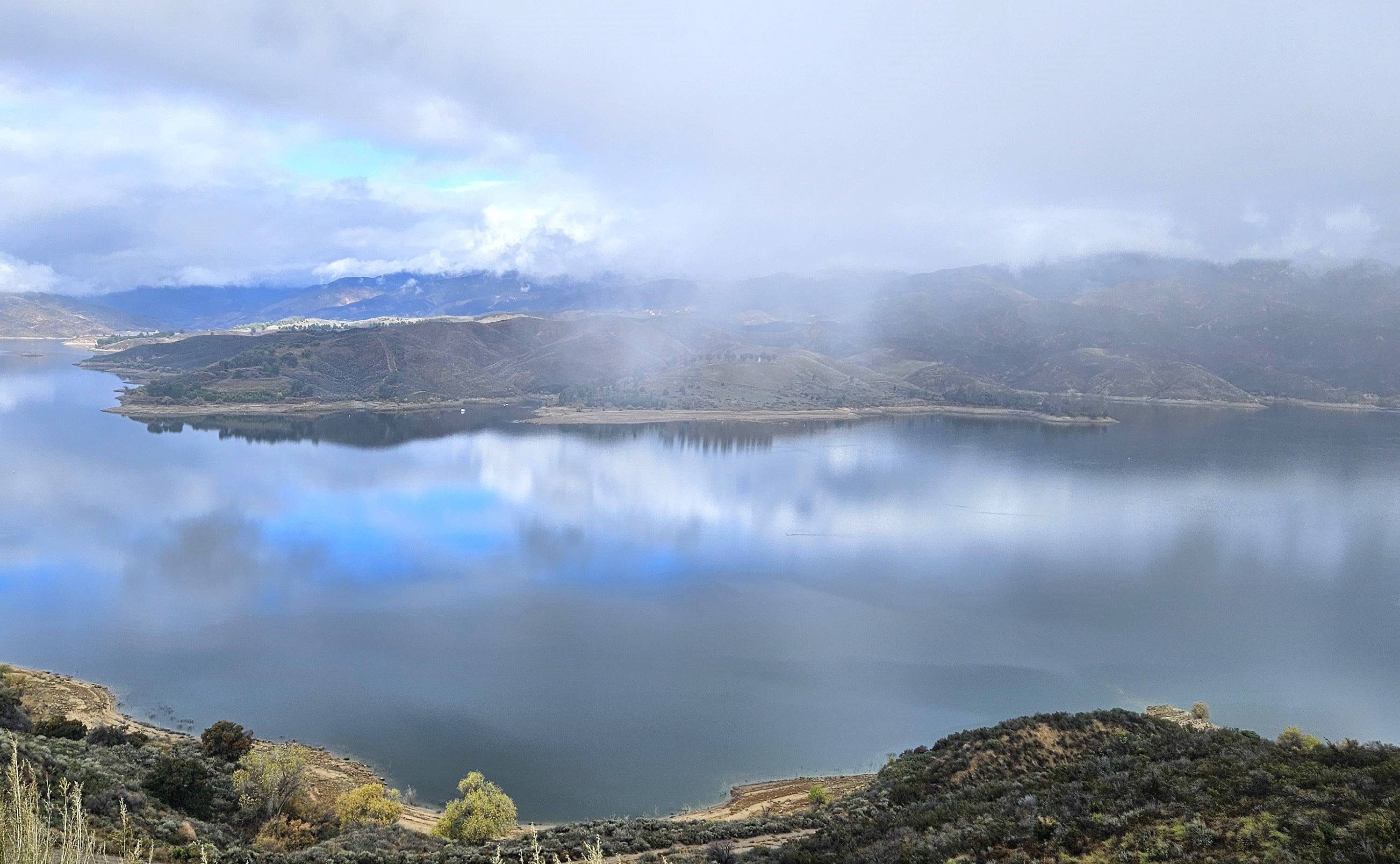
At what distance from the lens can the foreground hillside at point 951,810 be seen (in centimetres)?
768

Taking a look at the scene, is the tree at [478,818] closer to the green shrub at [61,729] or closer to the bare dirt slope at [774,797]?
the bare dirt slope at [774,797]

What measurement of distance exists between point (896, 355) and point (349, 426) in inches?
3906

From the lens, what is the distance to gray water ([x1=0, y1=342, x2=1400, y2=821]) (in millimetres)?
20484

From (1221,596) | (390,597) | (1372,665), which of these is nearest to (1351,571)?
(1221,596)

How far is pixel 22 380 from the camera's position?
103812mm

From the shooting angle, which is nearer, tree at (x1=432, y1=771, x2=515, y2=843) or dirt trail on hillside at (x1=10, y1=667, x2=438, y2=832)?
tree at (x1=432, y1=771, x2=515, y2=843)

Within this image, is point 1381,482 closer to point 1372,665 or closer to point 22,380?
point 1372,665

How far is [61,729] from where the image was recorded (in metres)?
15.3

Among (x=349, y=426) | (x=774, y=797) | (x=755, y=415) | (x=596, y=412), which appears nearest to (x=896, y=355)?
(x=755, y=415)

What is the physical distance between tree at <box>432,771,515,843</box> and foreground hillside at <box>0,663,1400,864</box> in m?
0.32

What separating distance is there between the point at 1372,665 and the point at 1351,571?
515 inches

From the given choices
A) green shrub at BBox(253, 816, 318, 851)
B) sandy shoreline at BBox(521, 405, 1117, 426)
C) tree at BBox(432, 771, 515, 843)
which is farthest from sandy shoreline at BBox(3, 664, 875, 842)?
sandy shoreline at BBox(521, 405, 1117, 426)

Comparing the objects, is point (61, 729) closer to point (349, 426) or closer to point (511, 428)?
point (511, 428)

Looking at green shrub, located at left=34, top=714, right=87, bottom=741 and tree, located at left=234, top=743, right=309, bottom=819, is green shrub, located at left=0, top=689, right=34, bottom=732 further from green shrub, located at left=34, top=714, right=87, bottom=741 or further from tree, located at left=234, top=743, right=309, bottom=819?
tree, located at left=234, top=743, right=309, bottom=819
